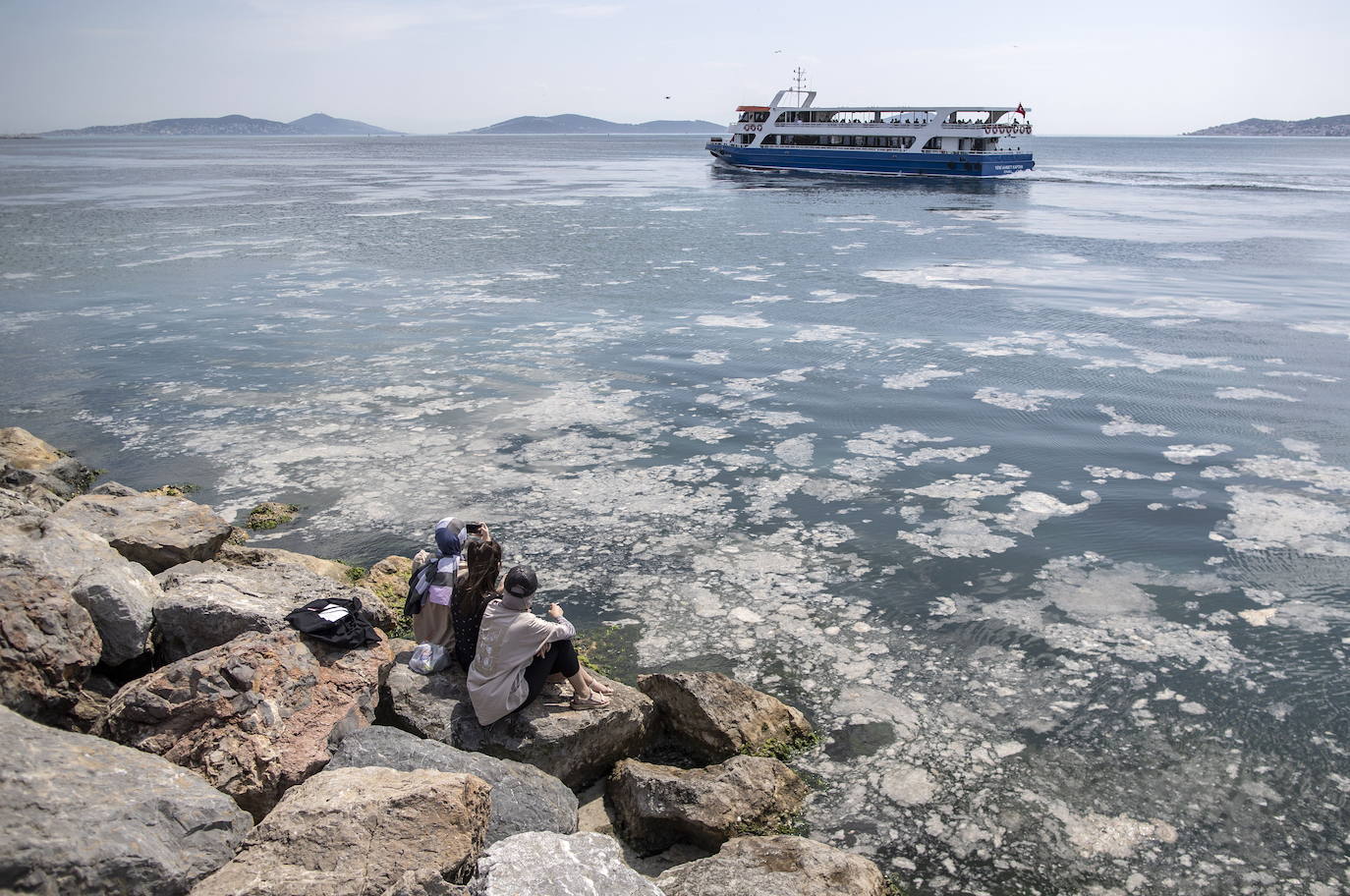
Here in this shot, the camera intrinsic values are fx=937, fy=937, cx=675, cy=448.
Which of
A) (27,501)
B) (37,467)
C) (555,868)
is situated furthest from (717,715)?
(37,467)

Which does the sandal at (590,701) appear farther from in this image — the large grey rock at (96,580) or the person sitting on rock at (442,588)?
the large grey rock at (96,580)

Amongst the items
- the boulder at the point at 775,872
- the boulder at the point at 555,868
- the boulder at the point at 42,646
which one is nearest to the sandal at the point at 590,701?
the boulder at the point at 775,872

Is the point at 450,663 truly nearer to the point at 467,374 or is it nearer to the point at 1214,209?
the point at 467,374

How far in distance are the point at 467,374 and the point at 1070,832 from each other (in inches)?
453

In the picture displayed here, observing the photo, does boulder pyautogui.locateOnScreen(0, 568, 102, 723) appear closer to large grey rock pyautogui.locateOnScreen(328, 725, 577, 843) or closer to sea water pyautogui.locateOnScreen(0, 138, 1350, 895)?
large grey rock pyautogui.locateOnScreen(328, 725, 577, 843)

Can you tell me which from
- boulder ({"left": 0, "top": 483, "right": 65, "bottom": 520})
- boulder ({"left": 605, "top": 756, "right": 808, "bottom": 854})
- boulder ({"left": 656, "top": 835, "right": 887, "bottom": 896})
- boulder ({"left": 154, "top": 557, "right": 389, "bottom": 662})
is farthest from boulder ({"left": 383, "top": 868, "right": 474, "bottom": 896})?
boulder ({"left": 0, "top": 483, "right": 65, "bottom": 520})

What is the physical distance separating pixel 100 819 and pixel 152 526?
16.3ft

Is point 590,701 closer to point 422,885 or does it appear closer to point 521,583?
point 521,583

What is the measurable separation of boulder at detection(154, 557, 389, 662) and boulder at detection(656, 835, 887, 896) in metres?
3.44

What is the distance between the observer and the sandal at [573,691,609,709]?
6.15 m

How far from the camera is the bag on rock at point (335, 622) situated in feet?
21.8

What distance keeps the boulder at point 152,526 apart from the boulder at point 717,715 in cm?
444

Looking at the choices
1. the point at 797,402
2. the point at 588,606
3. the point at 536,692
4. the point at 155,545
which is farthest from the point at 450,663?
the point at 797,402

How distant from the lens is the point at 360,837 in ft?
14.1
